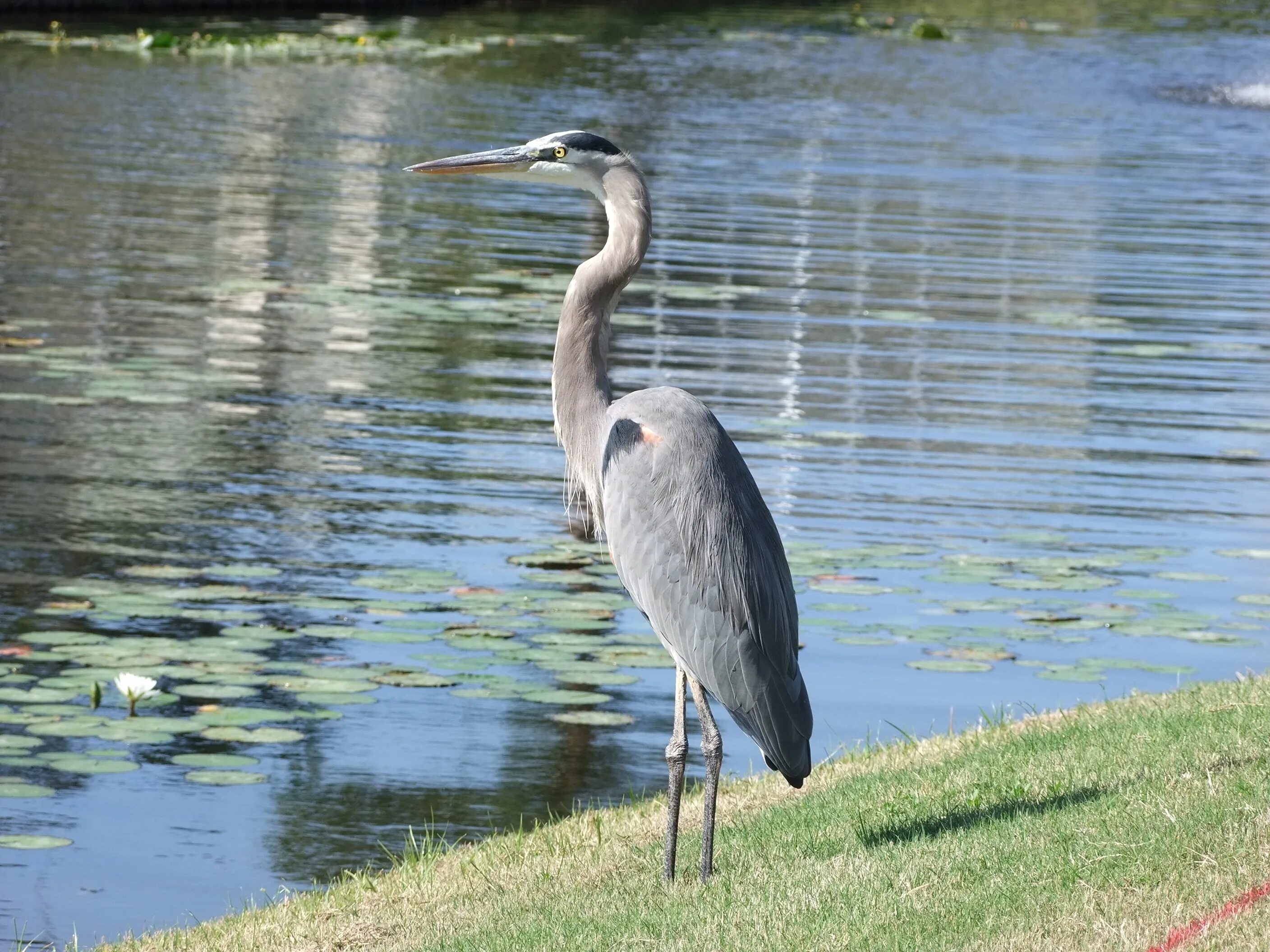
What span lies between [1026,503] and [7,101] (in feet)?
59.0

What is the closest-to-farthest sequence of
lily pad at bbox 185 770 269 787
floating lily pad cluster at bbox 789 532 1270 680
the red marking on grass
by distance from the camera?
the red marking on grass, lily pad at bbox 185 770 269 787, floating lily pad cluster at bbox 789 532 1270 680

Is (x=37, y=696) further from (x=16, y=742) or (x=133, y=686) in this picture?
(x=133, y=686)

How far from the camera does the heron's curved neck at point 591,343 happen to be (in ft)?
18.4

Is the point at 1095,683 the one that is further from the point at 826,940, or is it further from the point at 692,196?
the point at 692,196

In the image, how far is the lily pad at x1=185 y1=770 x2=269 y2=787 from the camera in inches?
263

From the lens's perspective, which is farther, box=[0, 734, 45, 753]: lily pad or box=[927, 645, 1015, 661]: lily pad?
box=[927, 645, 1015, 661]: lily pad

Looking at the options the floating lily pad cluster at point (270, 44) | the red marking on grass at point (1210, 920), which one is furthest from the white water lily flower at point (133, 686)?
the floating lily pad cluster at point (270, 44)

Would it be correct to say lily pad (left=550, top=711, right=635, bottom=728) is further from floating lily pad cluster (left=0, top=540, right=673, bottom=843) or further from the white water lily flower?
the white water lily flower

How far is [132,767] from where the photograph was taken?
6680 mm

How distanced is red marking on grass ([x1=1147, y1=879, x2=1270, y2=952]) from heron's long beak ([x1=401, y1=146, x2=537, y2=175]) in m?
3.02

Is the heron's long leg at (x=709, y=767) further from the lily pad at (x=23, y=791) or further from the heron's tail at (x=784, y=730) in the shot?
the lily pad at (x=23, y=791)

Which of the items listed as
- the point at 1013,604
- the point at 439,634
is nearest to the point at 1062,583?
the point at 1013,604

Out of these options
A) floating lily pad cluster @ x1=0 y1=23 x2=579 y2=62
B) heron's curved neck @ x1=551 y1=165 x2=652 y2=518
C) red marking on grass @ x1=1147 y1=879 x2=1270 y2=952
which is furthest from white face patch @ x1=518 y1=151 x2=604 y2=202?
floating lily pad cluster @ x1=0 y1=23 x2=579 y2=62

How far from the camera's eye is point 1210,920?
409 centimetres
